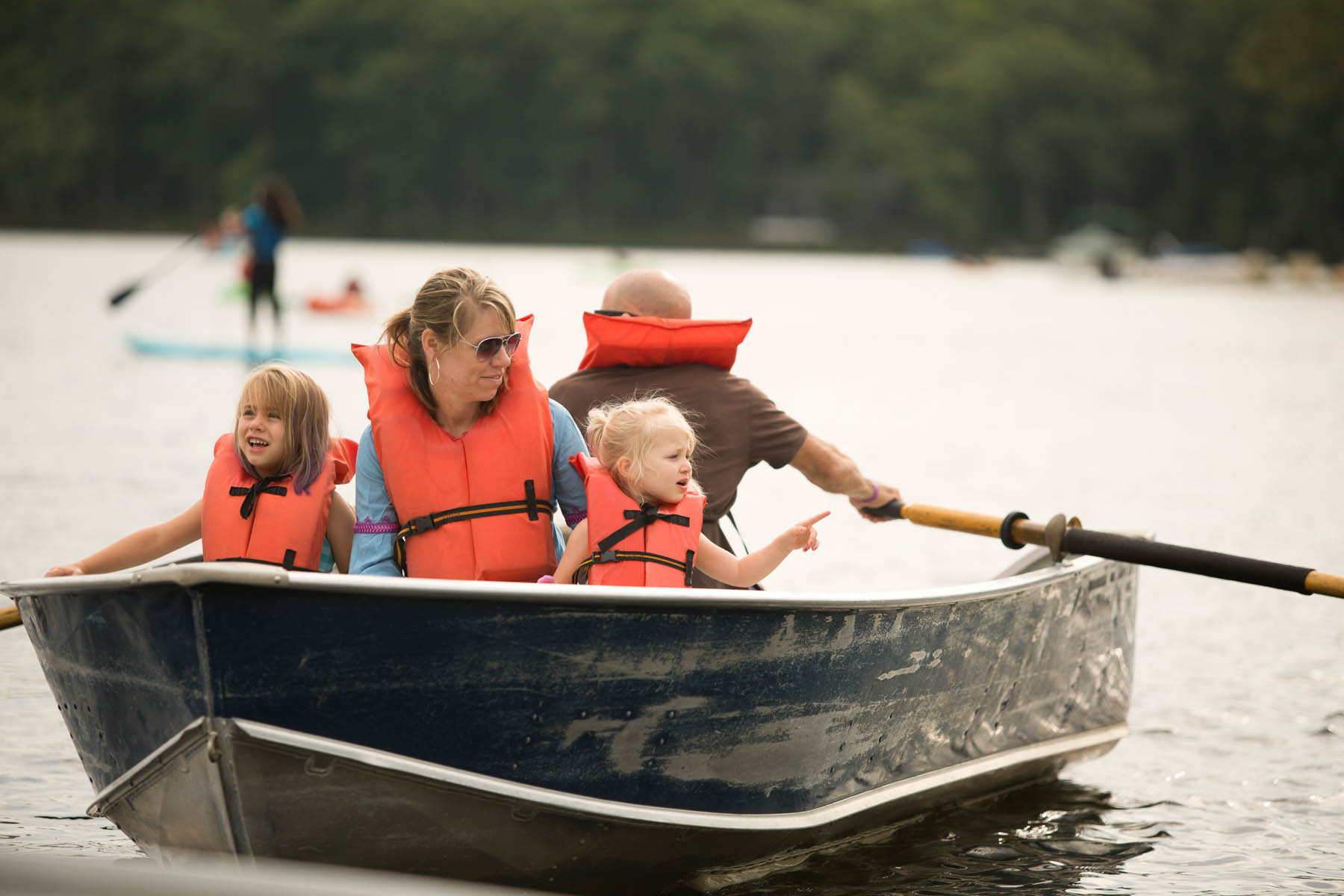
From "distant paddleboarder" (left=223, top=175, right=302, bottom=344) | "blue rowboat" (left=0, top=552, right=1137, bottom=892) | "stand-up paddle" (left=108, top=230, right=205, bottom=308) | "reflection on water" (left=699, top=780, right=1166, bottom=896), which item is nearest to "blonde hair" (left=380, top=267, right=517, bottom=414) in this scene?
"blue rowboat" (left=0, top=552, right=1137, bottom=892)

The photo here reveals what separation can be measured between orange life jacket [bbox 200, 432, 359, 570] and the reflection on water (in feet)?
4.43

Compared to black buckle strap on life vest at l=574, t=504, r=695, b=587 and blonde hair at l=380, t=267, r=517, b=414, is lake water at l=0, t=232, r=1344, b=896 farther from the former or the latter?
black buckle strap on life vest at l=574, t=504, r=695, b=587

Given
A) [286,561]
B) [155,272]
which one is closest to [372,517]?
[286,561]

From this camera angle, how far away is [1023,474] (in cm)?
1233

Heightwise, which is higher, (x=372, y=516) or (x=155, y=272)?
(x=155, y=272)

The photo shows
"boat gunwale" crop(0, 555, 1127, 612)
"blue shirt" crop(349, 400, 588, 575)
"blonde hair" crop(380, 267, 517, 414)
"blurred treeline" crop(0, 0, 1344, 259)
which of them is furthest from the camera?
"blurred treeline" crop(0, 0, 1344, 259)

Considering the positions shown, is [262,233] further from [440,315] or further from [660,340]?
[440,315]

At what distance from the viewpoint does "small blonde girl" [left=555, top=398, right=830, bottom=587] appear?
376cm

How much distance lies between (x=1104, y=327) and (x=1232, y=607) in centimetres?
2376

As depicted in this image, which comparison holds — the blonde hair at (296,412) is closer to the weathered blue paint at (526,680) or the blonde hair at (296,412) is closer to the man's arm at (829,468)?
the weathered blue paint at (526,680)

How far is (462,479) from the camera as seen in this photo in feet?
12.5

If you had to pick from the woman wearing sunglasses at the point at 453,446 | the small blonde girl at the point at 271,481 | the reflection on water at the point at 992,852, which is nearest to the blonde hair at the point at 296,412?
the small blonde girl at the point at 271,481

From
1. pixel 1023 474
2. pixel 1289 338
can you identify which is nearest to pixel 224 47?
pixel 1289 338

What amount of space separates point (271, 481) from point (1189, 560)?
247cm
